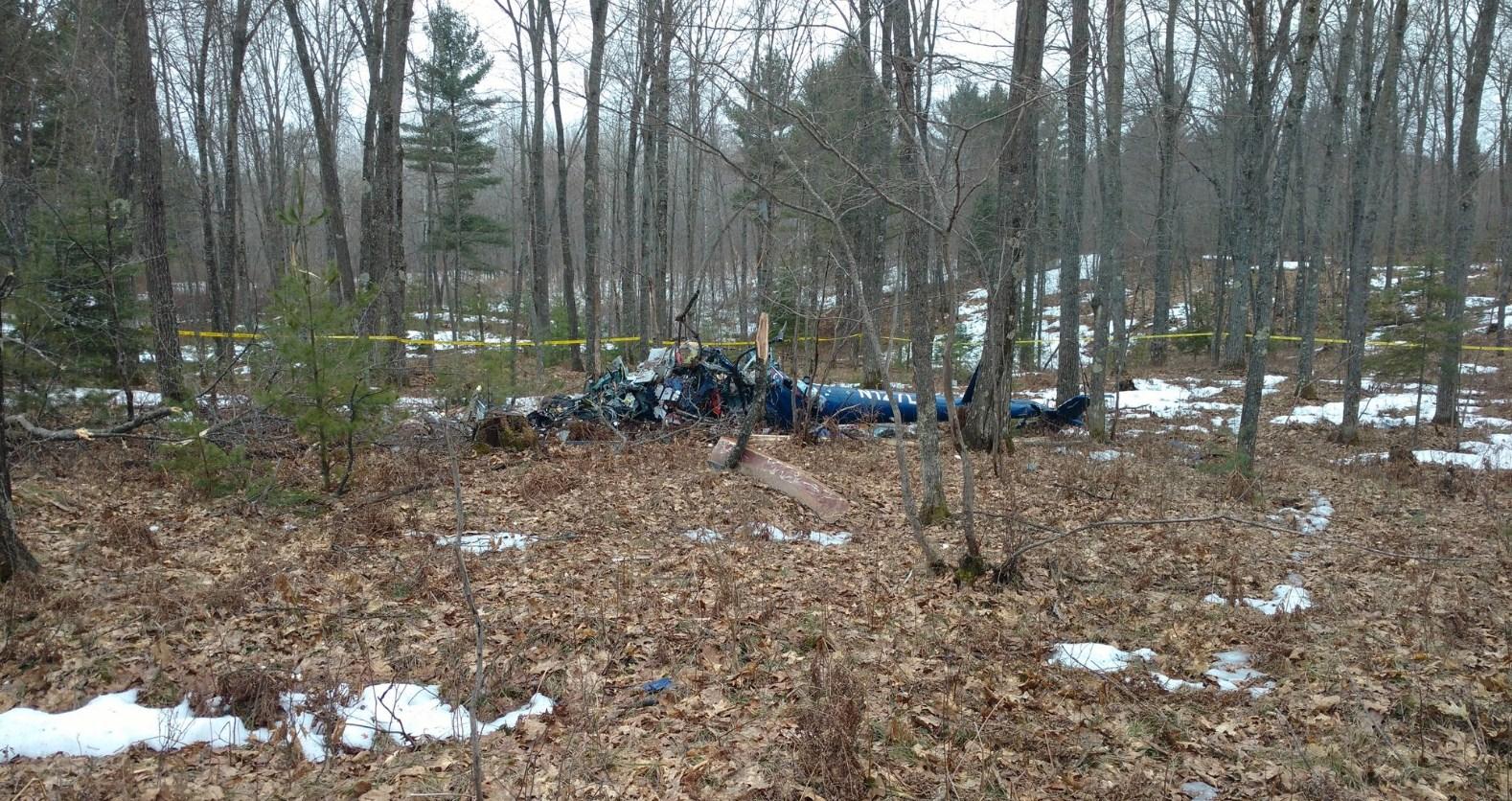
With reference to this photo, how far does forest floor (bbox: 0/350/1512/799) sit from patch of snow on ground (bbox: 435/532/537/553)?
0.46ft

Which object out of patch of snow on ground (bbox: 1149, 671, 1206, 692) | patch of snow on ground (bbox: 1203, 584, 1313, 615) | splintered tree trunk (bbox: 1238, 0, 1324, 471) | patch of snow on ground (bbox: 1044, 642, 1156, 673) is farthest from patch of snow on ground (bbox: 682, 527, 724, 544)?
splintered tree trunk (bbox: 1238, 0, 1324, 471)

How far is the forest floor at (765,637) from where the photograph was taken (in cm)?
341

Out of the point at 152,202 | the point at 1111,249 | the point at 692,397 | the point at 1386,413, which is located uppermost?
the point at 152,202

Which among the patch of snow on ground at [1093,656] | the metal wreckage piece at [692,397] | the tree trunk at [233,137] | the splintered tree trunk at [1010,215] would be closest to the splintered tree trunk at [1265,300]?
the splintered tree trunk at [1010,215]

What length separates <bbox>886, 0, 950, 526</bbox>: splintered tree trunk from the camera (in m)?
5.64

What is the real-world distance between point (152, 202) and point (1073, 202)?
49.7 feet

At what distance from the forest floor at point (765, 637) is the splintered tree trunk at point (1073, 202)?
361 centimetres

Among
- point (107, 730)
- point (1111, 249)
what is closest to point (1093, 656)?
point (107, 730)

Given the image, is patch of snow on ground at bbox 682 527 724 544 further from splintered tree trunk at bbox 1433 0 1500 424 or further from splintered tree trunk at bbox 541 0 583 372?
splintered tree trunk at bbox 541 0 583 372

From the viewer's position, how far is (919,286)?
639cm

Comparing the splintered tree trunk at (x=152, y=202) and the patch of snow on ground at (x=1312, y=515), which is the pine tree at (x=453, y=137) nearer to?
the splintered tree trunk at (x=152, y=202)

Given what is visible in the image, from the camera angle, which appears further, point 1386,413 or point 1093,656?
point 1386,413

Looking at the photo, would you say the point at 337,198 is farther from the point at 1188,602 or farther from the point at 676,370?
the point at 1188,602

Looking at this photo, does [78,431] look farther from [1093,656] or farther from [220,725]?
[1093,656]
